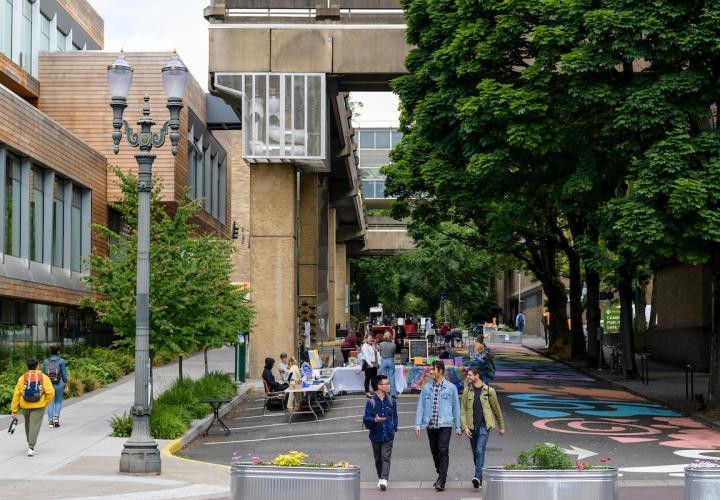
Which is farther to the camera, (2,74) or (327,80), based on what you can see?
(2,74)

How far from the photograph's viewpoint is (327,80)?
3694cm

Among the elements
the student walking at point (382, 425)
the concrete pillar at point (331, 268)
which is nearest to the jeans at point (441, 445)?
the student walking at point (382, 425)

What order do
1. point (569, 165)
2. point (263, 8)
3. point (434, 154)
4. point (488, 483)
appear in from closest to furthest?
1. point (488, 483)
2. point (569, 165)
3. point (434, 154)
4. point (263, 8)

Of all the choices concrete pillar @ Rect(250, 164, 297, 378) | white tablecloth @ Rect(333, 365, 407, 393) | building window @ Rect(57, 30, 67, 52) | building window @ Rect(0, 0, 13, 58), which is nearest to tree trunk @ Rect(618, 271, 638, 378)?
white tablecloth @ Rect(333, 365, 407, 393)

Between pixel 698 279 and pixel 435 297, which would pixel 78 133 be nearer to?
pixel 698 279

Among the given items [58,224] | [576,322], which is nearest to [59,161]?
[58,224]

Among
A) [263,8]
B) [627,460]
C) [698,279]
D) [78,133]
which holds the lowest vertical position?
[627,460]

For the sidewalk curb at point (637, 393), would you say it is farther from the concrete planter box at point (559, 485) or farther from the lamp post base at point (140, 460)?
the concrete planter box at point (559, 485)

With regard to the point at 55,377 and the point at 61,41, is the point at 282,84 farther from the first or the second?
the point at 61,41

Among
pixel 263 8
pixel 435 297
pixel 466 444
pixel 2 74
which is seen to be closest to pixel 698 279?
pixel 263 8

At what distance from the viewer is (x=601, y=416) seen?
1014 inches

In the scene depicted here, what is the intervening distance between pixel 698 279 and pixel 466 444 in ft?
78.7

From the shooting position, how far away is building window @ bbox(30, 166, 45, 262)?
35.2 m

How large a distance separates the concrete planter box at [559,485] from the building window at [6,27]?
1449 inches
